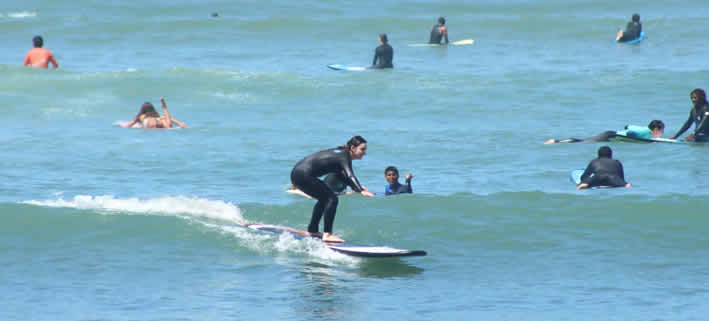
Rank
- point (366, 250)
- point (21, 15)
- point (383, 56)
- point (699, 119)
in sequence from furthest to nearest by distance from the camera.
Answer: point (21, 15) < point (383, 56) < point (699, 119) < point (366, 250)

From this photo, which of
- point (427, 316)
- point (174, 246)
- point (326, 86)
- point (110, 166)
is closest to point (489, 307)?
point (427, 316)

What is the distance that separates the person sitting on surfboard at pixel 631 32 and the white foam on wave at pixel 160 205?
847 inches

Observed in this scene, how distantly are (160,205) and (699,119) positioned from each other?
9917 millimetres

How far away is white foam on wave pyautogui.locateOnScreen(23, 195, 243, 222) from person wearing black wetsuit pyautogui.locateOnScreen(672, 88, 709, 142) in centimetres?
866

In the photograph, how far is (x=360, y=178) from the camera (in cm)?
1748

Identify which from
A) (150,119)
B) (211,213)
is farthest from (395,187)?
(150,119)

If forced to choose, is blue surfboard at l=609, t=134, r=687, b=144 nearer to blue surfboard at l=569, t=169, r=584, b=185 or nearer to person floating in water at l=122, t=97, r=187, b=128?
blue surfboard at l=569, t=169, r=584, b=185

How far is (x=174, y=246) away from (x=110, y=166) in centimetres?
552

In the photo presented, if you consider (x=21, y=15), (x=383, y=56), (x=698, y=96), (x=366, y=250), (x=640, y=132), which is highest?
(x=21, y=15)

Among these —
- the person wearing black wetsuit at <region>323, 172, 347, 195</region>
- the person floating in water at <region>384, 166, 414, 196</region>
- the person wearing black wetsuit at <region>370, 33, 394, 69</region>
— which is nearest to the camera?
the person wearing black wetsuit at <region>323, 172, 347, 195</region>

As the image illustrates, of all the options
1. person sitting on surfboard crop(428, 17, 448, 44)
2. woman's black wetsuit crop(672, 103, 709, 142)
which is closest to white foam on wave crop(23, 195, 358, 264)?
woman's black wetsuit crop(672, 103, 709, 142)

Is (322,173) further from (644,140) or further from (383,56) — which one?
(383,56)

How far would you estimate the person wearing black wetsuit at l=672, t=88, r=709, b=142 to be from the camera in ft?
60.4

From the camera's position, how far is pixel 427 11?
4503 centimetres
